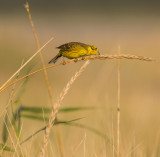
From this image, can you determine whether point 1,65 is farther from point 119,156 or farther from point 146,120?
point 119,156

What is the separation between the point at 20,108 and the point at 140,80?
6164 millimetres

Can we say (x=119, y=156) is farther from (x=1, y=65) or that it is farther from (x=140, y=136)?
(x=1, y=65)

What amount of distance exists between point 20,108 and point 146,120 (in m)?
2.37

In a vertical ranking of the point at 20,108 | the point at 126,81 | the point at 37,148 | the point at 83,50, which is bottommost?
the point at 126,81

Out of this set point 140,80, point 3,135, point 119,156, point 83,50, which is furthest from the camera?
point 140,80

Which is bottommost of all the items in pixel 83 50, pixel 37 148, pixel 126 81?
pixel 126 81

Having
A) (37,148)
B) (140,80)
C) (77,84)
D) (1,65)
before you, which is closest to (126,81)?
(140,80)

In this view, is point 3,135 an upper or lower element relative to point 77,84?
upper

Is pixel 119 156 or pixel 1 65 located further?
pixel 1 65

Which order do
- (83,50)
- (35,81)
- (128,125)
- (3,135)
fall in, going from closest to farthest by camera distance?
(3,135) < (83,50) < (128,125) < (35,81)

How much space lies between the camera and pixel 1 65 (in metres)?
8.12

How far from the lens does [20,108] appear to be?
2088 millimetres

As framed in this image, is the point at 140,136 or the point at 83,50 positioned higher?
the point at 83,50

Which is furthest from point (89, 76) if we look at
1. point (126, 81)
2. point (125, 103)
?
point (125, 103)
